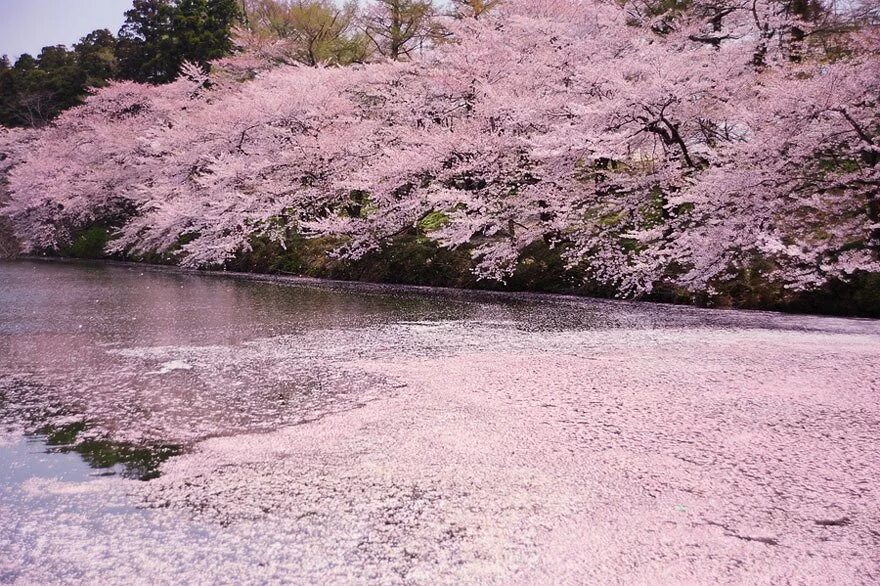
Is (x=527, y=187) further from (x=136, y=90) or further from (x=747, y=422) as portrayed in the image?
(x=136, y=90)

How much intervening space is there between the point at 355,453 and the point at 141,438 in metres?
1.31

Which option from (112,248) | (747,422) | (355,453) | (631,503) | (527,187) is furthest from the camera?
(112,248)

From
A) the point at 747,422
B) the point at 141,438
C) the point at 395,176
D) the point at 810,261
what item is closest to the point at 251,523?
the point at 141,438

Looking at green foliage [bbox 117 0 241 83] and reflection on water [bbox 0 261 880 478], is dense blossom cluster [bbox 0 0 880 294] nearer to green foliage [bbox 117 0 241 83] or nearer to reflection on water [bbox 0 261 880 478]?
reflection on water [bbox 0 261 880 478]

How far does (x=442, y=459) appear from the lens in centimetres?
334

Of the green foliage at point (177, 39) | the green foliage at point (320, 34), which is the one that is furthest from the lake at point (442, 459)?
the green foliage at point (177, 39)

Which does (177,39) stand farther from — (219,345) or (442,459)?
(442,459)

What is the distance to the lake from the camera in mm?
2344

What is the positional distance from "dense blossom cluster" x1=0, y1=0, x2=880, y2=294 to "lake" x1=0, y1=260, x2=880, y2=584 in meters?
2.94

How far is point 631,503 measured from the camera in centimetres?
279

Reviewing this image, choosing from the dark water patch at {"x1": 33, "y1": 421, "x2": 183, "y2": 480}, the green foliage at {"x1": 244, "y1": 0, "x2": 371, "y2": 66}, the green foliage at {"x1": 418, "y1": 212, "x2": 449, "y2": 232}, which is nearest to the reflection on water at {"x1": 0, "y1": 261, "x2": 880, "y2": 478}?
the dark water patch at {"x1": 33, "y1": 421, "x2": 183, "y2": 480}

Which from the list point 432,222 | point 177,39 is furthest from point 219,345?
point 177,39

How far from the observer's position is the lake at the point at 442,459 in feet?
7.69

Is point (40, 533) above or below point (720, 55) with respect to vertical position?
below
